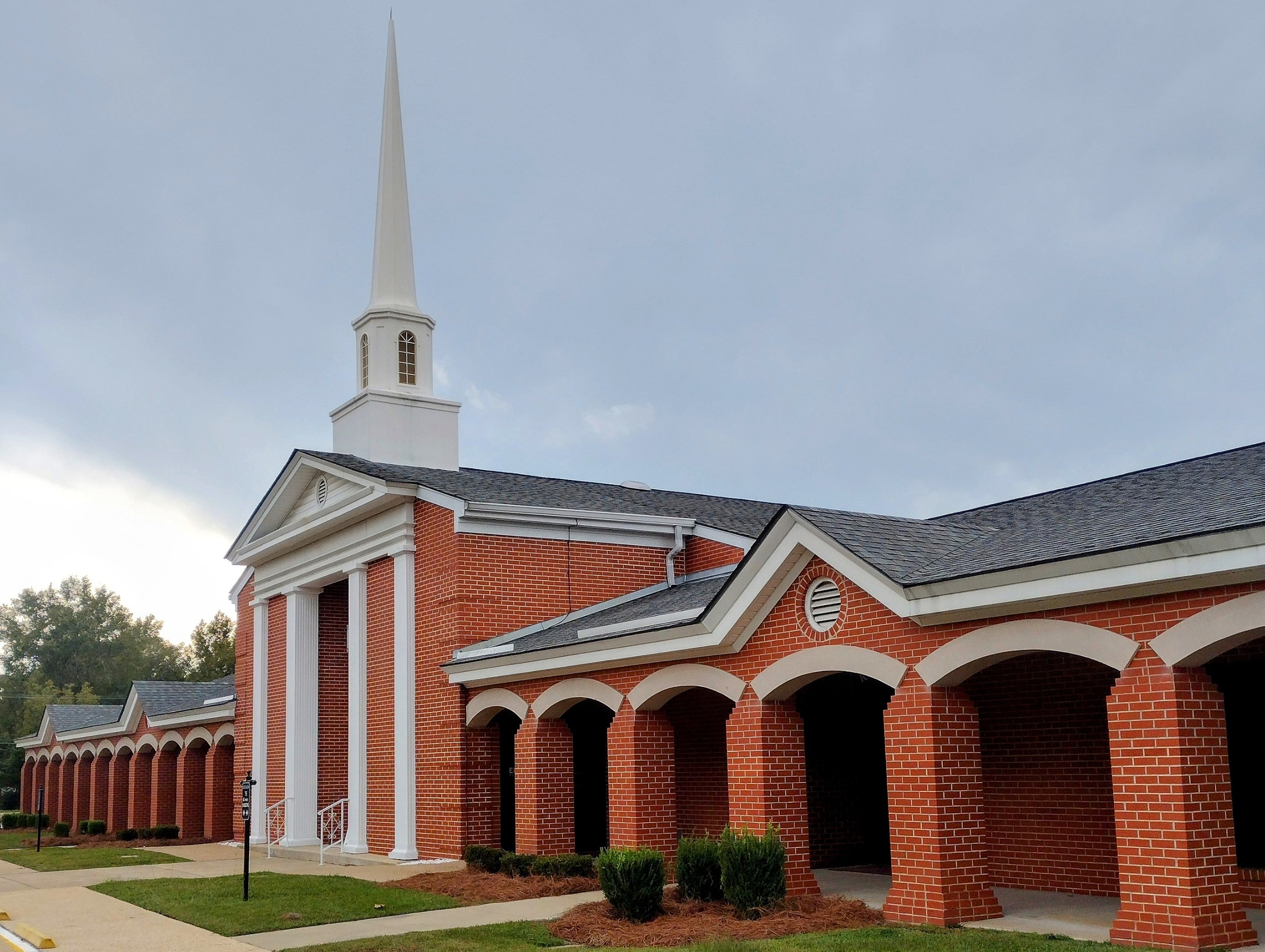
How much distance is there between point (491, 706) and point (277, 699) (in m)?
9.86

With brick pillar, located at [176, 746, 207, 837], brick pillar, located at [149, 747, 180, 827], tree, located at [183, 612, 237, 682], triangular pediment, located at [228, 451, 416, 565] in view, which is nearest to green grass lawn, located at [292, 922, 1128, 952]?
triangular pediment, located at [228, 451, 416, 565]

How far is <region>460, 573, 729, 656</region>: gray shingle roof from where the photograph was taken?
1778 centimetres

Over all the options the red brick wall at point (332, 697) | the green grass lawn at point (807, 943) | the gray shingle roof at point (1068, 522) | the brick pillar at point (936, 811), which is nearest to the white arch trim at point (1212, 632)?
the gray shingle roof at point (1068, 522)

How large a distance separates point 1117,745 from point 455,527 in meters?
12.7

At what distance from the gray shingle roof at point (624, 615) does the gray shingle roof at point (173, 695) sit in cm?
1850

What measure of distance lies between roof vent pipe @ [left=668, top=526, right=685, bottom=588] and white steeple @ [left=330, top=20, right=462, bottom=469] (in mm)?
5375

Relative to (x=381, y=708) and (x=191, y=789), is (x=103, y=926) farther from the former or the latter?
(x=191, y=789)

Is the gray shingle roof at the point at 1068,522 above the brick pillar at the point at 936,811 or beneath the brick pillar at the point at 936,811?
above

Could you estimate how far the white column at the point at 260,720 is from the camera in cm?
2698

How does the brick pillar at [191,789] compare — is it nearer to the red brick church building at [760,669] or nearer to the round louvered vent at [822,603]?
the red brick church building at [760,669]

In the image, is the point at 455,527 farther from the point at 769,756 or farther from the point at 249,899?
the point at 769,756

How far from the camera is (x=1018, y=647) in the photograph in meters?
11.2

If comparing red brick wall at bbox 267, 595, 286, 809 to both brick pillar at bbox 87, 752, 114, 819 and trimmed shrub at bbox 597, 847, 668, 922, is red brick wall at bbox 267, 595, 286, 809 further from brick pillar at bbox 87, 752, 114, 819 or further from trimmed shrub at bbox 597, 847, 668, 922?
brick pillar at bbox 87, 752, 114, 819

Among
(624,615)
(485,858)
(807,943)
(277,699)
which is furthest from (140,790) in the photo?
(807,943)
